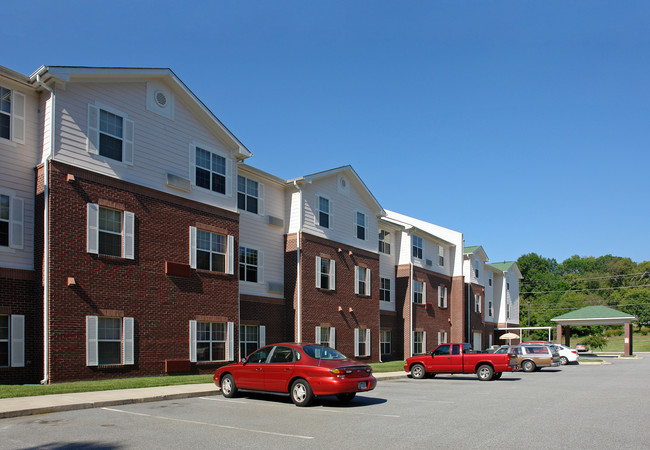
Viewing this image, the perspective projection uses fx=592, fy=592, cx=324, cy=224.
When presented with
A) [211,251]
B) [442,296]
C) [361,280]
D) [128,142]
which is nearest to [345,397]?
[211,251]

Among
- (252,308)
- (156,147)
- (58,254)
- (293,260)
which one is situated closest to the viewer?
(58,254)

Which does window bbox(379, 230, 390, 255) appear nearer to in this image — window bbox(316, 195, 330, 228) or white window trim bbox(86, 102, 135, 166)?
window bbox(316, 195, 330, 228)

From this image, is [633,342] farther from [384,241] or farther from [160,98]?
[160,98]

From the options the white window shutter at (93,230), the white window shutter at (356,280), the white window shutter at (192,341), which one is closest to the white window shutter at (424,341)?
the white window shutter at (356,280)

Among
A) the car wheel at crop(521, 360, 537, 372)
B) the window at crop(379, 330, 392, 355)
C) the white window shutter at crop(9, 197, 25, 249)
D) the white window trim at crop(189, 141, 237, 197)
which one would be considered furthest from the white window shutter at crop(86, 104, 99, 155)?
the car wheel at crop(521, 360, 537, 372)

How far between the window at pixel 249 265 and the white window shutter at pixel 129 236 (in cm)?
651

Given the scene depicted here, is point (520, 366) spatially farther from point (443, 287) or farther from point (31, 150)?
point (31, 150)

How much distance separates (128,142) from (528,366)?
24.7 meters

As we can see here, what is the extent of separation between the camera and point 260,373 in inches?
581

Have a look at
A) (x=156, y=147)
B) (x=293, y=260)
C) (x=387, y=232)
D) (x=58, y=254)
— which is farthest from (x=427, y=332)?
(x=58, y=254)

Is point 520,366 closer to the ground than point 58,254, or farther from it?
closer to the ground

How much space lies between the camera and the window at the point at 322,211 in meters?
29.3

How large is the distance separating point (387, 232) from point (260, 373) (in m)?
24.4

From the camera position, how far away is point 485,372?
24.5 meters
